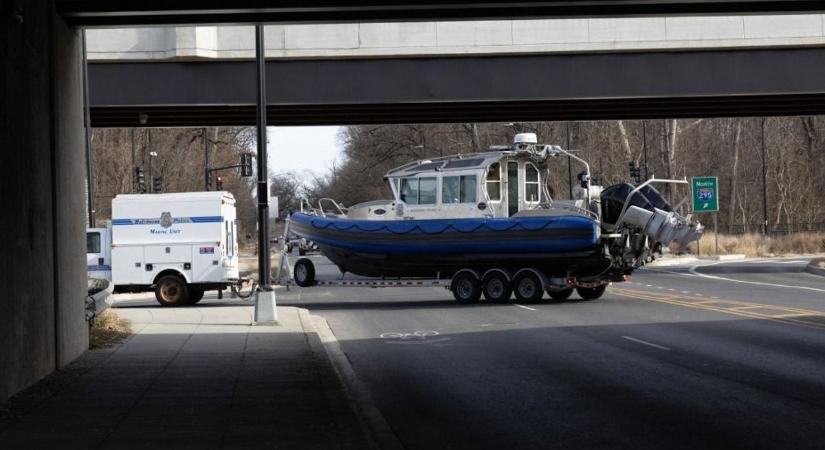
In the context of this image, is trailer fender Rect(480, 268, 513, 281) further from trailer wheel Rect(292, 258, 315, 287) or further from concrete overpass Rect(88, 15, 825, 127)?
trailer wheel Rect(292, 258, 315, 287)

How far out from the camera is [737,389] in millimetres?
12164

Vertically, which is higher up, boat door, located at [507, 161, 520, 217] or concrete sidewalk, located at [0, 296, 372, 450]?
boat door, located at [507, 161, 520, 217]

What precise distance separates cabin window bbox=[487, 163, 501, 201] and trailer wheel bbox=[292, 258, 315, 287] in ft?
16.0

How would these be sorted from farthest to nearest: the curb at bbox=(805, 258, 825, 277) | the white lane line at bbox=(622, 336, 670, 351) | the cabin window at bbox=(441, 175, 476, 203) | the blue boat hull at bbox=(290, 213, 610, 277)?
the curb at bbox=(805, 258, 825, 277) → the cabin window at bbox=(441, 175, 476, 203) → the blue boat hull at bbox=(290, 213, 610, 277) → the white lane line at bbox=(622, 336, 670, 351)

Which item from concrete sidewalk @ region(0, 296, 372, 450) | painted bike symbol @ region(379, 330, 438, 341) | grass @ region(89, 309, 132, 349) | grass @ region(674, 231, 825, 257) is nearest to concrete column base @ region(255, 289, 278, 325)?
painted bike symbol @ region(379, 330, 438, 341)

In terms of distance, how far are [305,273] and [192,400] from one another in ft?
57.3

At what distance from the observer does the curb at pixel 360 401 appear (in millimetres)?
9266

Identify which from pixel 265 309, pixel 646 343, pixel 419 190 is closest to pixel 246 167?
pixel 419 190

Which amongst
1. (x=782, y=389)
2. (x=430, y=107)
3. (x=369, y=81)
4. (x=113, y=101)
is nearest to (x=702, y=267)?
(x=430, y=107)

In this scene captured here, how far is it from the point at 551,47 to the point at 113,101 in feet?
34.0

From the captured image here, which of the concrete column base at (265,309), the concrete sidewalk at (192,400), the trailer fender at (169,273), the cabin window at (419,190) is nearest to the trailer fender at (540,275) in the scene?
the cabin window at (419,190)

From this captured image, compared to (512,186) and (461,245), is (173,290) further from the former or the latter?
(512,186)

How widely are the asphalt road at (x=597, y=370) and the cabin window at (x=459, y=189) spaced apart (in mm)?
2897

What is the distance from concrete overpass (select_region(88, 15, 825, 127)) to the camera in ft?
85.1
